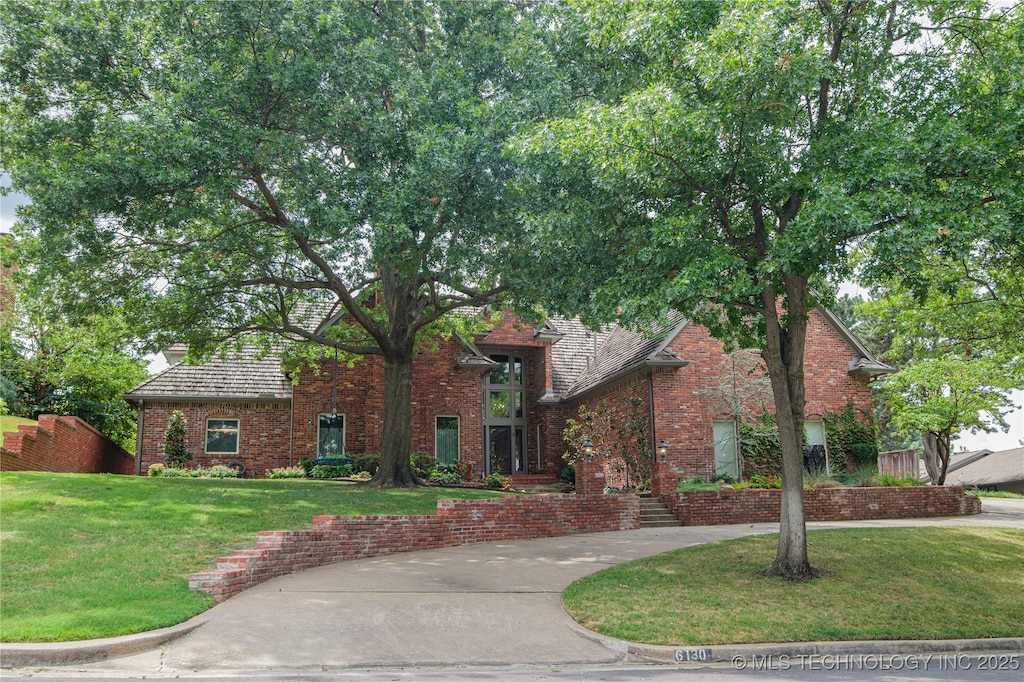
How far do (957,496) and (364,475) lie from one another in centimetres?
1718

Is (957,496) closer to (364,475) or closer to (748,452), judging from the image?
(748,452)

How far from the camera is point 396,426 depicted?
20.2 m

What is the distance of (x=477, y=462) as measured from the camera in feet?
87.6

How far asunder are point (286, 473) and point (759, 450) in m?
14.9

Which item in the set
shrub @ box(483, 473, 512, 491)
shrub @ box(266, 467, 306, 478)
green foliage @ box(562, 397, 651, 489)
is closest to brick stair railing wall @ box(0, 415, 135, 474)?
shrub @ box(266, 467, 306, 478)

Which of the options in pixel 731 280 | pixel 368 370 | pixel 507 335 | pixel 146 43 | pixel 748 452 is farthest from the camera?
pixel 507 335

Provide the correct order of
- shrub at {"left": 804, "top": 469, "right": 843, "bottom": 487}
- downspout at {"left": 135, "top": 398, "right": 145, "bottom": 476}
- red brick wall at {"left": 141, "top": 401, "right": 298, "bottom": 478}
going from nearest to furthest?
shrub at {"left": 804, "top": 469, "right": 843, "bottom": 487}, downspout at {"left": 135, "top": 398, "right": 145, "bottom": 476}, red brick wall at {"left": 141, "top": 401, "right": 298, "bottom": 478}

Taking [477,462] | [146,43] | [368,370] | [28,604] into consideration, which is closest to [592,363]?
[477,462]

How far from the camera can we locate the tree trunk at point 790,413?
37.4 ft

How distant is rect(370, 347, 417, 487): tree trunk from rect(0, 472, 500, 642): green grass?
1.45m

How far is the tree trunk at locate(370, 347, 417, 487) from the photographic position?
65.3 ft

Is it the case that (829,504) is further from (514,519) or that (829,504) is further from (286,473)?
(286,473)

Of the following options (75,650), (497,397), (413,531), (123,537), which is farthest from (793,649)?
(497,397)

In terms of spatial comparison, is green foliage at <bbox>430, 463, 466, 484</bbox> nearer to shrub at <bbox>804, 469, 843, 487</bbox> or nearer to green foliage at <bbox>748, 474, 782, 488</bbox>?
green foliage at <bbox>748, 474, 782, 488</bbox>
